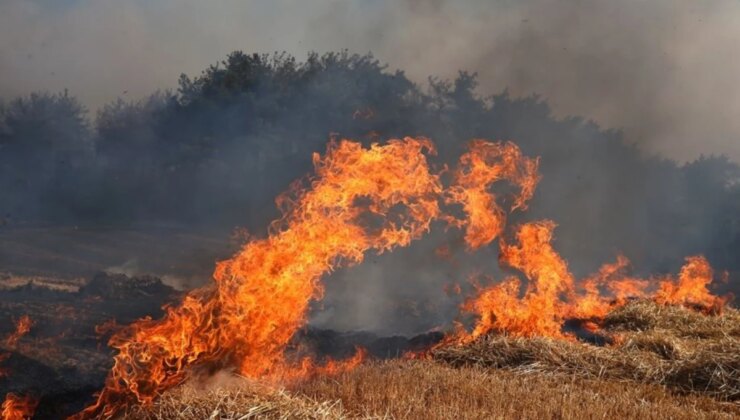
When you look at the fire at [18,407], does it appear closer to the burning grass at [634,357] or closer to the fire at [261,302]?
the fire at [261,302]

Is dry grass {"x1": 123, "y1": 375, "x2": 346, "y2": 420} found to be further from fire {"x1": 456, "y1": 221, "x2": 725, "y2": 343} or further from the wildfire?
fire {"x1": 456, "y1": 221, "x2": 725, "y2": 343}

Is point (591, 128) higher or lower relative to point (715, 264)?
higher

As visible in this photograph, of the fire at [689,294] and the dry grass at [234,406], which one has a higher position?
the fire at [689,294]

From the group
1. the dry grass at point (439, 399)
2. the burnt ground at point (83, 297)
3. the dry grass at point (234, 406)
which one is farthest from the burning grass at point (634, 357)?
the dry grass at point (234, 406)

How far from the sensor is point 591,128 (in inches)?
1122

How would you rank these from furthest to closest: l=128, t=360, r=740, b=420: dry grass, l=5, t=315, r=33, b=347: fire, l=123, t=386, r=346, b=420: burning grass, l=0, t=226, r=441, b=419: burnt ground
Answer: l=5, t=315, r=33, b=347: fire < l=0, t=226, r=441, b=419: burnt ground < l=128, t=360, r=740, b=420: dry grass < l=123, t=386, r=346, b=420: burning grass

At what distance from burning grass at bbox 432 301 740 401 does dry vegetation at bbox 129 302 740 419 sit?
0.01 m

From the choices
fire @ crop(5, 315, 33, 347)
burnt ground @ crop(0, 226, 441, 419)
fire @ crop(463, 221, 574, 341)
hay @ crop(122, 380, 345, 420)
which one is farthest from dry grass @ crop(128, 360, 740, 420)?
fire @ crop(5, 315, 33, 347)

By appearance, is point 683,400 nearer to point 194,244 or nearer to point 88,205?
point 194,244

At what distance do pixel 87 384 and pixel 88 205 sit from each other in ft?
59.3

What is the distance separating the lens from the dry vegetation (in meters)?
5.05

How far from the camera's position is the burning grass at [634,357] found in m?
7.49

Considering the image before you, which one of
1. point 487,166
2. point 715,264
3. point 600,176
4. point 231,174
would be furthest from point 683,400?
point 715,264

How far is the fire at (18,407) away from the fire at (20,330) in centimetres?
184
